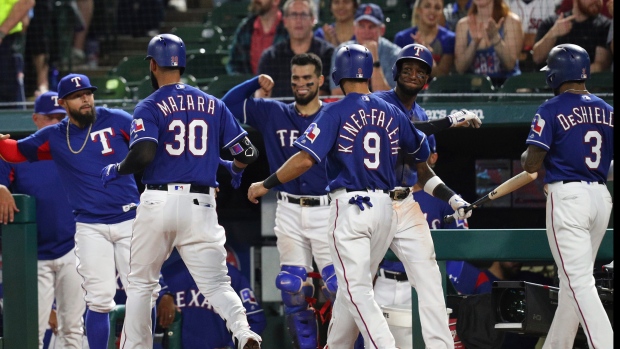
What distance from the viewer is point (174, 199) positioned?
5.14 metres

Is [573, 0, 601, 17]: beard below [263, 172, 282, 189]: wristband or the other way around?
the other way around

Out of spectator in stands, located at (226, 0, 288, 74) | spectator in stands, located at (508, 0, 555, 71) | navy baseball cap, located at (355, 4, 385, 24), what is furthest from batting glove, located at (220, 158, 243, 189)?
spectator in stands, located at (508, 0, 555, 71)

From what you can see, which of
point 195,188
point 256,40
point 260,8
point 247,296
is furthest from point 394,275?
point 260,8

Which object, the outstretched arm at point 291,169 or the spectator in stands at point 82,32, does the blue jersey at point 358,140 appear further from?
the spectator in stands at point 82,32

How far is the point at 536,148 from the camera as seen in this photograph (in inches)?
198

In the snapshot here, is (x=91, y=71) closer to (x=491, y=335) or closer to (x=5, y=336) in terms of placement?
(x=5, y=336)

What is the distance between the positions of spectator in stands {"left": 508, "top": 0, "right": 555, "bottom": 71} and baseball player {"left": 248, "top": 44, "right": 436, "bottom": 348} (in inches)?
117

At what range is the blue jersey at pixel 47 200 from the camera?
21.6 feet

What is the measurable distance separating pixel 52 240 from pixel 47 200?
0.27 metres

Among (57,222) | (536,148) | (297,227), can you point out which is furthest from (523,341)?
(57,222)

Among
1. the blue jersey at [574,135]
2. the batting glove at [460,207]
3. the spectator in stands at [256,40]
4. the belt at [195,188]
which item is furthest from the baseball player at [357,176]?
the spectator in stands at [256,40]

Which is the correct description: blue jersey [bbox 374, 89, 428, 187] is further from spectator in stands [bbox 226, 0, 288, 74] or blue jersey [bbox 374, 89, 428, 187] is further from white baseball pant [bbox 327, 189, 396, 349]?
spectator in stands [bbox 226, 0, 288, 74]

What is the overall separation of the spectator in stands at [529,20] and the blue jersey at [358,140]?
3.02 m

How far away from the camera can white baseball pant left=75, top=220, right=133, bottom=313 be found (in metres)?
5.65
